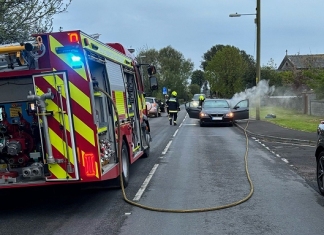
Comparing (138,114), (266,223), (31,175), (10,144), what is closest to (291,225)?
(266,223)

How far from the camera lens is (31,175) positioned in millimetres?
6504

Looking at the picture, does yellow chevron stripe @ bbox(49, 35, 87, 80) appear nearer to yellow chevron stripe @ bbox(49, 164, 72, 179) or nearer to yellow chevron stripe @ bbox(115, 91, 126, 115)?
yellow chevron stripe @ bbox(49, 164, 72, 179)

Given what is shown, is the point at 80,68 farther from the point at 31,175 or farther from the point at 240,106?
the point at 240,106

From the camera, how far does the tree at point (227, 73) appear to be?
47188 millimetres

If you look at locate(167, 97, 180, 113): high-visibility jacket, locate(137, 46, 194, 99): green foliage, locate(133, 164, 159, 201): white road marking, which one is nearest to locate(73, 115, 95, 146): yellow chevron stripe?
locate(133, 164, 159, 201): white road marking

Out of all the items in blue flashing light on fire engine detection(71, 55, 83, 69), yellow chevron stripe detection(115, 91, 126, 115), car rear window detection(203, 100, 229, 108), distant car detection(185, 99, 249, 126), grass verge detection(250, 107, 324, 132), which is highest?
blue flashing light on fire engine detection(71, 55, 83, 69)

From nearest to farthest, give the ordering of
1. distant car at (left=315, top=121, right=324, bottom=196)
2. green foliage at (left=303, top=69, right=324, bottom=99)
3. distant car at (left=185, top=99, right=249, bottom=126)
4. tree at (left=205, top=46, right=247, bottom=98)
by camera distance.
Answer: distant car at (left=315, top=121, right=324, bottom=196)
distant car at (left=185, top=99, right=249, bottom=126)
green foliage at (left=303, top=69, right=324, bottom=99)
tree at (left=205, top=46, right=247, bottom=98)

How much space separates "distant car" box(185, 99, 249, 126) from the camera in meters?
24.0

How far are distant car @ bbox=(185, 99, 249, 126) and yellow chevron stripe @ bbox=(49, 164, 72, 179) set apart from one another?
1791 centimetres

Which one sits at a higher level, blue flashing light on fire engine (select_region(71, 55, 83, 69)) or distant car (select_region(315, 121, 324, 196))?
blue flashing light on fire engine (select_region(71, 55, 83, 69))

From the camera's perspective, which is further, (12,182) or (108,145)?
(108,145)


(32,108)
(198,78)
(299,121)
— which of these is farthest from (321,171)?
(198,78)

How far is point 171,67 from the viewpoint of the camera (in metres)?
78.1

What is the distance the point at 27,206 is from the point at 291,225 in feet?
13.8
